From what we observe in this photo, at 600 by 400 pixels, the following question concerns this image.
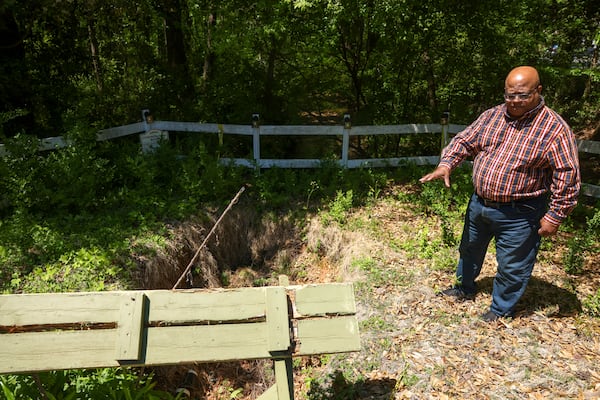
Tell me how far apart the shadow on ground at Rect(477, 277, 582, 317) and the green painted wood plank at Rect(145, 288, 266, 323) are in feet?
9.83

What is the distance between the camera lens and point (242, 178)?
6695 mm

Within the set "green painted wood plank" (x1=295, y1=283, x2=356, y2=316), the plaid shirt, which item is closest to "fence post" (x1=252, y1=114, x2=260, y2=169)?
the plaid shirt

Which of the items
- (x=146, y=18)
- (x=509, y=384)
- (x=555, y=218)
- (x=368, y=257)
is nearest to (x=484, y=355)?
(x=509, y=384)

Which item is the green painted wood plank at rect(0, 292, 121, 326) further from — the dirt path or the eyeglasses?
the eyeglasses

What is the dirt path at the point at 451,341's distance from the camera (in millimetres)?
3312

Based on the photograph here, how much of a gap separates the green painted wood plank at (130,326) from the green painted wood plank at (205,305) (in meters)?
0.07

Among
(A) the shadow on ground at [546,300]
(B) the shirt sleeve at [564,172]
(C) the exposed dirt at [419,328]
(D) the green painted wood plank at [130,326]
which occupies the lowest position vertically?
(C) the exposed dirt at [419,328]

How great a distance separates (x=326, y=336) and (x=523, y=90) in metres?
2.36

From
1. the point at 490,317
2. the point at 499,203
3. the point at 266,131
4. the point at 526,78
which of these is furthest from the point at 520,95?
the point at 266,131

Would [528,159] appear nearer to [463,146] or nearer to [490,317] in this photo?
[463,146]

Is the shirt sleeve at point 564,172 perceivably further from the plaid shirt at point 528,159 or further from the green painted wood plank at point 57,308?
the green painted wood plank at point 57,308

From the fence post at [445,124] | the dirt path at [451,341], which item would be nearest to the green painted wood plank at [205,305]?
the dirt path at [451,341]

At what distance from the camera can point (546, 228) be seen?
3172 mm

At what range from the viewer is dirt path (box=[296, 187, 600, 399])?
3312mm
